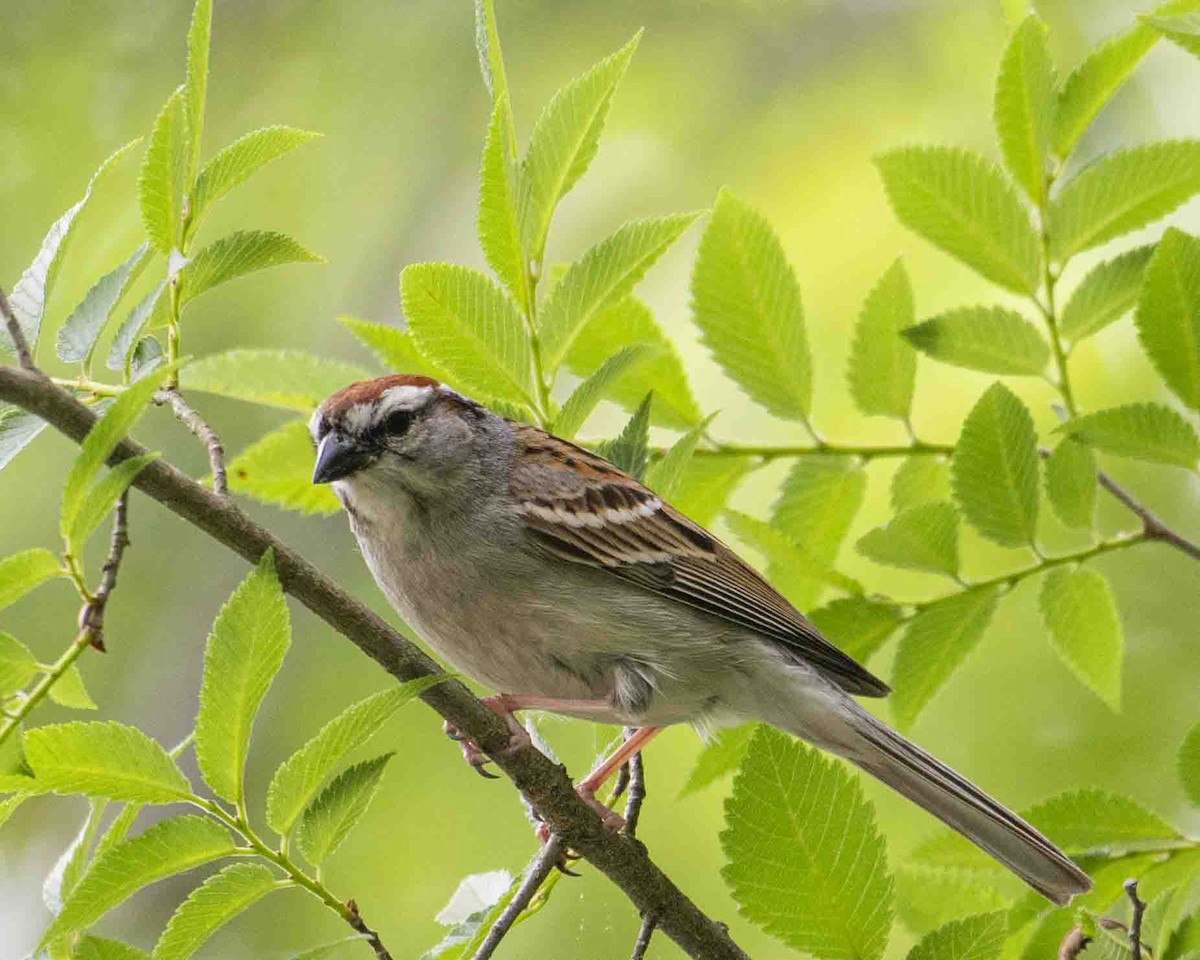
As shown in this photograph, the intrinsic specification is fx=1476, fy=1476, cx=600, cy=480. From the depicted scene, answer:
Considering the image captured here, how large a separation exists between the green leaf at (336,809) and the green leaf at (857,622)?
762 millimetres

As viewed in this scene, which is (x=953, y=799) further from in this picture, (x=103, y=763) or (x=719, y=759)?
(x=103, y=763)

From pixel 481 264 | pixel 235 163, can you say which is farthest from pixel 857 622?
pixel 481 264

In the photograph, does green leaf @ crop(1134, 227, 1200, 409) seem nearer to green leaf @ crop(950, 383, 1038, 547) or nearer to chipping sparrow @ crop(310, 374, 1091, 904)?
green leaf @ crop(950, 383, 1038, 547)

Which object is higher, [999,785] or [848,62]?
[848,62]

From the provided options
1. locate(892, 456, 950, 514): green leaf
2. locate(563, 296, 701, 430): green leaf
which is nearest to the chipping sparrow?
locate(563, 296, 701, 430): green leaf

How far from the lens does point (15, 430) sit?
1.23 metres

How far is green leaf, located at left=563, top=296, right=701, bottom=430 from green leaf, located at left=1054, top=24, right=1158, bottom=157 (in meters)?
0.55

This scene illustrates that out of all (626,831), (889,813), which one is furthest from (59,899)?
(889,813)

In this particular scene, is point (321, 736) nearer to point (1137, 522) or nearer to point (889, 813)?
point (889, 813)

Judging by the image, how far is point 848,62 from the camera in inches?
165

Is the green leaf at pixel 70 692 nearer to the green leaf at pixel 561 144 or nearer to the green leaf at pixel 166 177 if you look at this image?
the green leaf at pixel 166 177

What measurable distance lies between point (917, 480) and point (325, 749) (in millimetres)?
1011

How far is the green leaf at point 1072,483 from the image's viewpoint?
5.61 ft

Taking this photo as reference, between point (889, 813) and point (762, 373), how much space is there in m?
1.18
